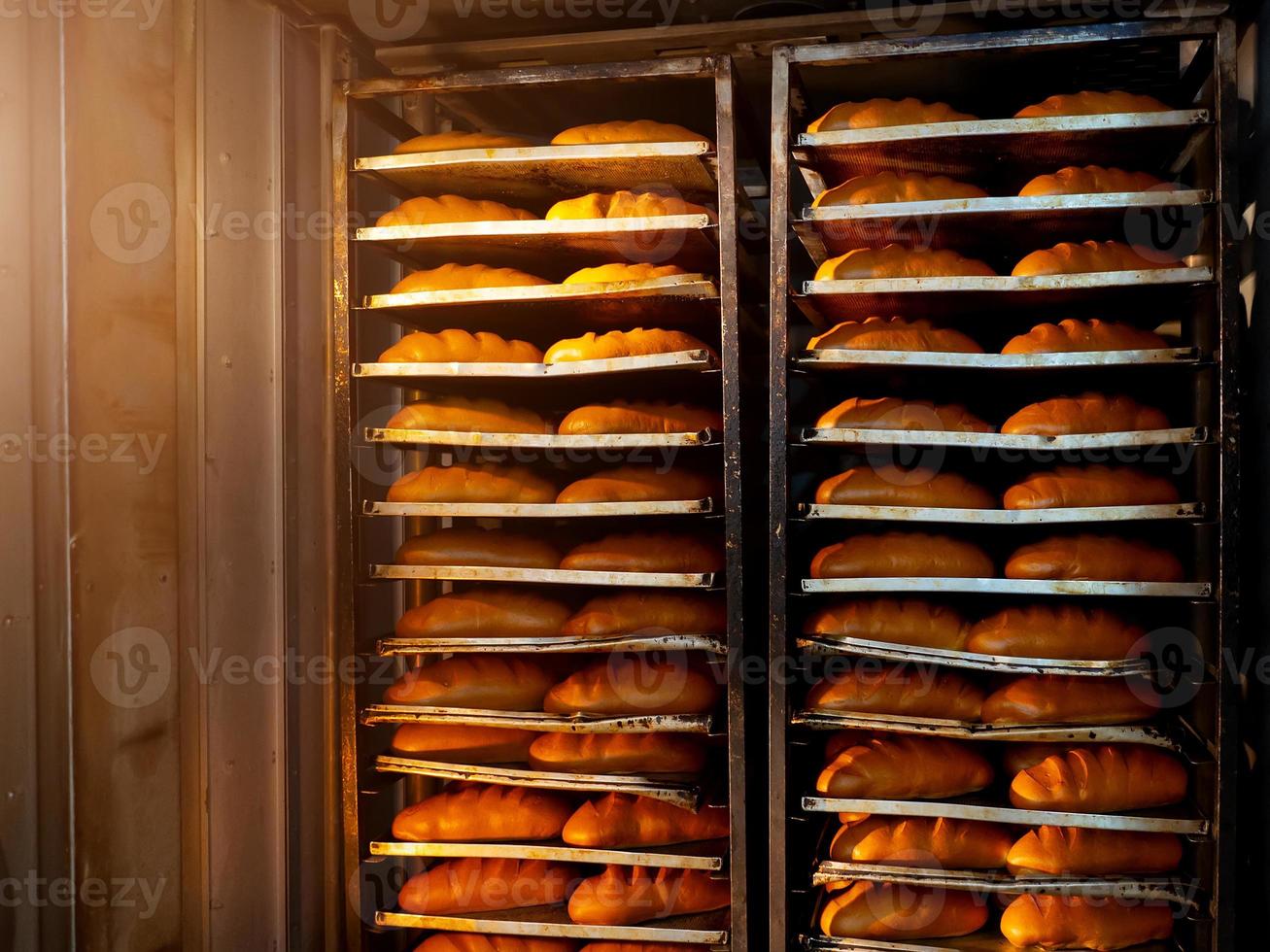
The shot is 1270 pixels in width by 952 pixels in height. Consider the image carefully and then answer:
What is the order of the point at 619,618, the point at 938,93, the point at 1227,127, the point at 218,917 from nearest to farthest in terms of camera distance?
the point at 1227,127, the point at 218,917, the point at 619,618, the point at 938,93

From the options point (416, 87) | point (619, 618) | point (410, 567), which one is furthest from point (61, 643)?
point (416, 87)

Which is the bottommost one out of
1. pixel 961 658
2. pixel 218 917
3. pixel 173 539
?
pixel 218 917

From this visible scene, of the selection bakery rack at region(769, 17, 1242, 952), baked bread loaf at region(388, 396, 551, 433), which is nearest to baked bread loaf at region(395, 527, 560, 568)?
baked bread loaf at region(388, 396, 551, 433)

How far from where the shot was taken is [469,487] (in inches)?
91.9

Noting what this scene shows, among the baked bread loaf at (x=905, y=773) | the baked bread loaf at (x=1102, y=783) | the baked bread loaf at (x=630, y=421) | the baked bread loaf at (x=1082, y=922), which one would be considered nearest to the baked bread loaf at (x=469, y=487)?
the baked bread loaf at (x=630, y=421)

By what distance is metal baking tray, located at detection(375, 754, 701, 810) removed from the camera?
220 cm

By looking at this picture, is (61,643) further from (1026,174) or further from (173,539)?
(1026,174)

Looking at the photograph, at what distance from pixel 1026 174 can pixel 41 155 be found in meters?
2.14

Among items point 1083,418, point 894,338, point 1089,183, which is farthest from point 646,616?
point 1089,183

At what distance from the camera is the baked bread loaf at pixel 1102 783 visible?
206 cm

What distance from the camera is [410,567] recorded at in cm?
233

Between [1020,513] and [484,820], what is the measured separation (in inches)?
56.6

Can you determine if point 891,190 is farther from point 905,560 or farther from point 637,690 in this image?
point 637,690

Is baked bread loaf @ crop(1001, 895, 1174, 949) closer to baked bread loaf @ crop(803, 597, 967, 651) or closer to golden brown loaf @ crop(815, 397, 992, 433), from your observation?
baked bread loaf @ crop(803, 597, 967, 651)
